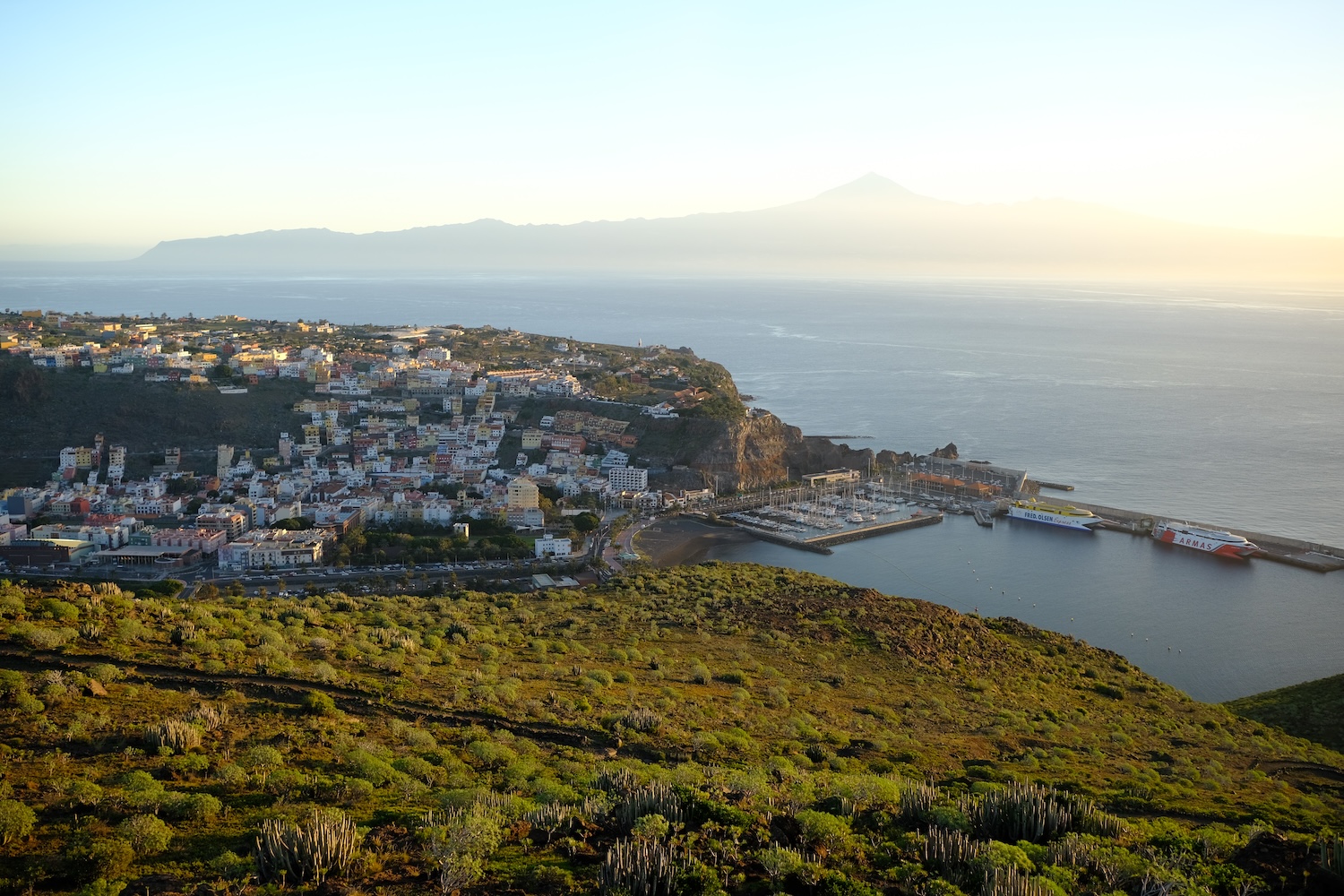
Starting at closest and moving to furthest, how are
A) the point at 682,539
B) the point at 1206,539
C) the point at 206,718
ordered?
1. the point at 206,718
2. the point at 1206,539
3. the point at 682,539

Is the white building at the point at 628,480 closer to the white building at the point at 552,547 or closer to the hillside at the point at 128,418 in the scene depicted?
the white building at the point at 552,547

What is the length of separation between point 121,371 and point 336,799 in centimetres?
3146

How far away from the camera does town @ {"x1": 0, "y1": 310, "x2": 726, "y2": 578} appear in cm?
1914

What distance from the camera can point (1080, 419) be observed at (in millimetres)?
37469

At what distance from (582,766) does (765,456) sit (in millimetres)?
22620

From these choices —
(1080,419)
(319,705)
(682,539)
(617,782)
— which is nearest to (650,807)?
(617,782)

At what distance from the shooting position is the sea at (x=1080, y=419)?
17625 millimetres

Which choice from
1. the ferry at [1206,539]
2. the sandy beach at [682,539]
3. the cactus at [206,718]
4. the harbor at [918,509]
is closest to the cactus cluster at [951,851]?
the cactus at [206,718]

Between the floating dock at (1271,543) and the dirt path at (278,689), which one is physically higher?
the dirt path at (278,689)

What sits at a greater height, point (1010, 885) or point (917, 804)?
point (1010, 885)

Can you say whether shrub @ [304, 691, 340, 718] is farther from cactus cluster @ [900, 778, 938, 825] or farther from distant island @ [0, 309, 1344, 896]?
cactus cluster @ [900, 778, 938, 825]

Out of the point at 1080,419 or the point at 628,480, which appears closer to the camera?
the point at 628,480

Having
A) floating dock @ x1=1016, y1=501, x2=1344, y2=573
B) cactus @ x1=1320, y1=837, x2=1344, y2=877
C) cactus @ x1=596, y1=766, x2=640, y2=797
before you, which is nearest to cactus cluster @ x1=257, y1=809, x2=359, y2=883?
cactus @ x1=596, y1=766, x2=640, y2=797

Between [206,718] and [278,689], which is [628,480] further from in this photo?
[206,718]
